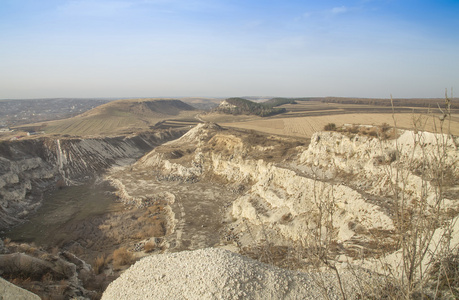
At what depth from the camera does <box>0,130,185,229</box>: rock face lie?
29.7 metres

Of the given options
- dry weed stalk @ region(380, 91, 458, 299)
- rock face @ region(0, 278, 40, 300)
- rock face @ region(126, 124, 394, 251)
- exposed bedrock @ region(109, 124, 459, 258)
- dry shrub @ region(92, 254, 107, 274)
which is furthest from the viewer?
dry shrub @ region(92, 254, 107, 274)

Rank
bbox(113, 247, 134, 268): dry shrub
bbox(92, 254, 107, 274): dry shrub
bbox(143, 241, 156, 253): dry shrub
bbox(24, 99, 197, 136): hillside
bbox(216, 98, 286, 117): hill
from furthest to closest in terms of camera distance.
→ bbox(216, 98, 286, 117): hill → bbox(24, 99, 197, 136): hillside → bbox(143, 241, 156, 253): dry shrub → bbox(113, 247, 134, 268): dry shrub → bbox(92, 254, 107, 274): dry shrub

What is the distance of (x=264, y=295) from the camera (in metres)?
8.52

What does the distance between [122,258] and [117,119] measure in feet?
306

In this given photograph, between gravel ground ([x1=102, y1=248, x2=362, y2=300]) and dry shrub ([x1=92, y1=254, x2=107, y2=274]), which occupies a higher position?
gravel ground ([x1=102, y1=248, x2=362, y2=300])

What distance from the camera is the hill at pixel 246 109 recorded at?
89.1m

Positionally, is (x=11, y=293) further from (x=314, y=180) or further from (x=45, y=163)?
(x=45, y=163)

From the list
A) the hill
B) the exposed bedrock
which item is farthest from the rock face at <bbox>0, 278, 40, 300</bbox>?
the hill

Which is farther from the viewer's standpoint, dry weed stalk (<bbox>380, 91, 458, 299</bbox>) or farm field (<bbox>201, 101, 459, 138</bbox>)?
farm field (<bbox>201, 101, 459, 138</bbox>)

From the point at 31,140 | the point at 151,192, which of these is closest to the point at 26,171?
the point at 31,140

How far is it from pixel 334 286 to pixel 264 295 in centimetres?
246

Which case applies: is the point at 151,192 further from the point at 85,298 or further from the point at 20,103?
the point at 20,103

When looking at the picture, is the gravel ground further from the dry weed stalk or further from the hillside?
the hillside

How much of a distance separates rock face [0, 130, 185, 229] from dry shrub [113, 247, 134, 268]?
15048mm
